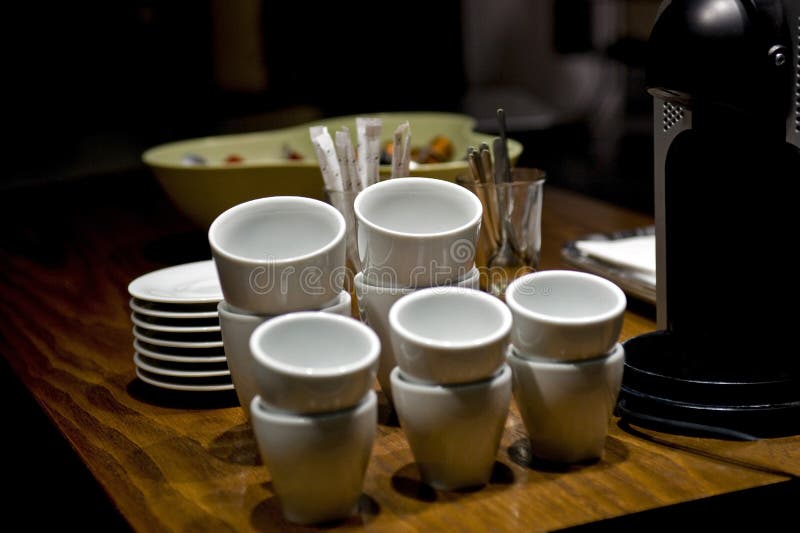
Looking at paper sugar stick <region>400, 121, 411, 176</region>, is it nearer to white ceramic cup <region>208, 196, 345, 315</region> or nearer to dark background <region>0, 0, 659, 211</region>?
white ceramic cup <region>208, 196, 345, 315</region>

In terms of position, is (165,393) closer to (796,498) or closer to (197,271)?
(197,271)

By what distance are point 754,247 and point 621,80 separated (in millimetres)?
4344

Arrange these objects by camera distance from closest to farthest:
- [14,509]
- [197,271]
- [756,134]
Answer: [756,134], [197,271], [14,509]

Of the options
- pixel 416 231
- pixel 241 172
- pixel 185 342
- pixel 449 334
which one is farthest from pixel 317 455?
pixel 241 172

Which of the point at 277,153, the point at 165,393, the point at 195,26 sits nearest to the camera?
the point at 165,393

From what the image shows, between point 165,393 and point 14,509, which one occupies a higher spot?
point 165,393

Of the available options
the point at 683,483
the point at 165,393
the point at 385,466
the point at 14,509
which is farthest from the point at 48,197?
the point at 683,483

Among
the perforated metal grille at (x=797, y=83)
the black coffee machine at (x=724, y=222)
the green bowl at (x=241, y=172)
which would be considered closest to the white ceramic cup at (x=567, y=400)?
the black coffee machine at (x=724, y=222)

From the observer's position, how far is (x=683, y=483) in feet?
2.54

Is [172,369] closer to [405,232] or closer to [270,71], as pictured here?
[405,232]

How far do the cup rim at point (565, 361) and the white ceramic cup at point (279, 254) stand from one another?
0.52 feet

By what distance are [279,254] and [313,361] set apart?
142mm

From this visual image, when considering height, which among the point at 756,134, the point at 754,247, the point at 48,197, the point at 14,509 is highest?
the point at 756,134

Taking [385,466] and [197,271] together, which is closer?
[385,466]
